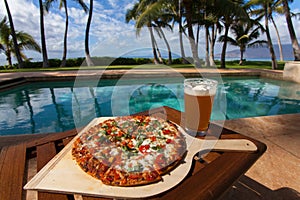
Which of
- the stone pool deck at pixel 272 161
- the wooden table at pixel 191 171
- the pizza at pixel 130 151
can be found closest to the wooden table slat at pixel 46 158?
the wooden table at pixel 191 171

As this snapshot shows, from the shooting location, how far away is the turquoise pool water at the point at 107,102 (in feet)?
12.4

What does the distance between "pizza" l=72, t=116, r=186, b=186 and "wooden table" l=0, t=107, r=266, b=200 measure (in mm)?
89

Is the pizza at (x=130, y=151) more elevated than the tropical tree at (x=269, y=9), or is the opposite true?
the tropical tree at (x=269, y=9)

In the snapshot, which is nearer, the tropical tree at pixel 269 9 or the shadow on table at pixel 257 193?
the shadow on table at pixel 257 193

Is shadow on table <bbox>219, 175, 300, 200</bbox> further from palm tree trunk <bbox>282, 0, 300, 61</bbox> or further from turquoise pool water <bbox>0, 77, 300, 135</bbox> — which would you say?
palm tree trunk <bbox>282, 0, 300, 61</bbox>

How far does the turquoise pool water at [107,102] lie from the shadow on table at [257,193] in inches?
72.7

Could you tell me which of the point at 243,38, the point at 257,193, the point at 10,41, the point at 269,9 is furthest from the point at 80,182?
the point at 10,41

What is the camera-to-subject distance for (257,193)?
117cm

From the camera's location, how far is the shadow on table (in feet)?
3.72

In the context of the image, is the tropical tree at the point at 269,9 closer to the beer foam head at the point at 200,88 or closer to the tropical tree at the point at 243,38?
the tropical tree at the point at 243,38

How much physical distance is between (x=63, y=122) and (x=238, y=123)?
11.7 ft

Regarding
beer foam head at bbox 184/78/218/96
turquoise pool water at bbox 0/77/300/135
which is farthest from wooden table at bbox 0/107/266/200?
turquoise pool water at bbox 0/77/300/135

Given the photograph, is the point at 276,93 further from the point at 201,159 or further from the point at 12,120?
the point at 12,120

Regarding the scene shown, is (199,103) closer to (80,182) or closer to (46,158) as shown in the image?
(80,182)
